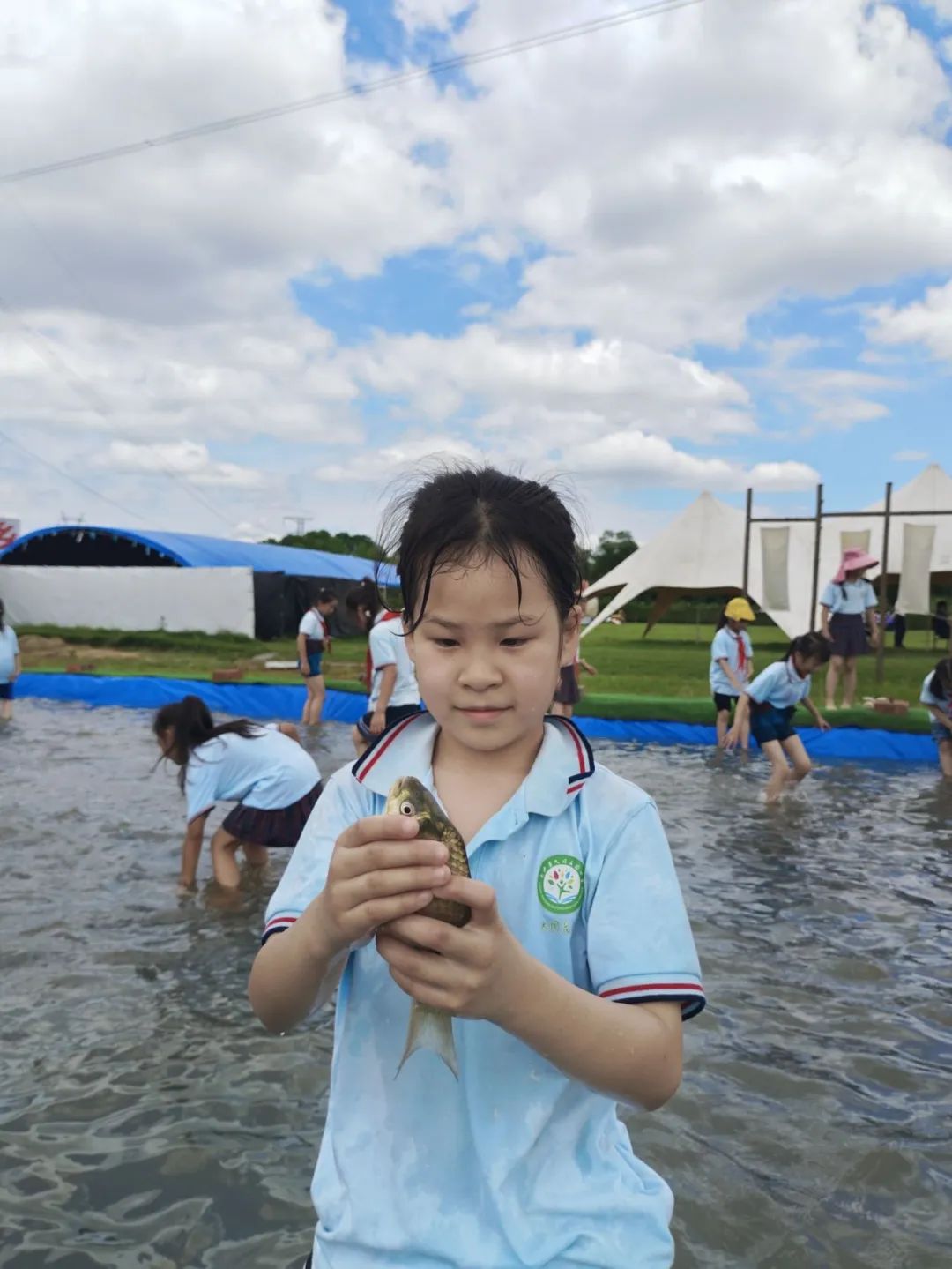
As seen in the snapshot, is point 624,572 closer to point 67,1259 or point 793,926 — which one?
point 793,926

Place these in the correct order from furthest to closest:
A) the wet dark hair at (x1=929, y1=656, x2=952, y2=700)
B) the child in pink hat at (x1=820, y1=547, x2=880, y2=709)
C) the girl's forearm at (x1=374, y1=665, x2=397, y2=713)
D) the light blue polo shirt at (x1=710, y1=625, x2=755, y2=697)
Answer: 1. the child in pink hat at (x1=820, y1=547, x2=880, y2=709)
2. the light blue polo shirt at (x1=710, y1=625, x2=755, y2=697)
3. the wet dark hair at (x1=929, y1=656, x2=952, y2=700)
4. the girl's forearm at (x1=374, y1=665, x2=397, y2=713)

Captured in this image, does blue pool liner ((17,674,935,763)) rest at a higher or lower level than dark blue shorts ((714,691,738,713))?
lower

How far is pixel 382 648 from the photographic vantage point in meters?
8.27

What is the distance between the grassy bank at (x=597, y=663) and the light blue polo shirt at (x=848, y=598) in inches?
53.3

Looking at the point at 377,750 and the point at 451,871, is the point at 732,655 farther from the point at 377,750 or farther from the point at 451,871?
the point at 451,871

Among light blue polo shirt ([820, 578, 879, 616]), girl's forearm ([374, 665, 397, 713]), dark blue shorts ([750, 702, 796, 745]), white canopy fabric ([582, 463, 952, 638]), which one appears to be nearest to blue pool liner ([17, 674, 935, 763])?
light blue polo shirt ([820, 578, 879, 616])

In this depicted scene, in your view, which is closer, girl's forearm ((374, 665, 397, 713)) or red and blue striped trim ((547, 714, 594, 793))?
red and blue striped trim ((547, 714, 594, 793))

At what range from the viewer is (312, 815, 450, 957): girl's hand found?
1.08 meters

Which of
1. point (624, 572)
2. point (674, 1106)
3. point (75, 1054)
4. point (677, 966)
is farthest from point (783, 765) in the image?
point (624, 572)

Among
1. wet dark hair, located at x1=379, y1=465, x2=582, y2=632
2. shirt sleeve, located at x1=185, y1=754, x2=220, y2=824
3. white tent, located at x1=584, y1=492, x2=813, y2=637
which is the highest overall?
white tent, located at x1=584, y1=492, x2=813, y2=637

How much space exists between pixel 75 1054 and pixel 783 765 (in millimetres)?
6154

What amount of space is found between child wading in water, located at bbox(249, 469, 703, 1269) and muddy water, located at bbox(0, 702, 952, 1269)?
1911mm

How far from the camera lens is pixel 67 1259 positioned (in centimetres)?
287

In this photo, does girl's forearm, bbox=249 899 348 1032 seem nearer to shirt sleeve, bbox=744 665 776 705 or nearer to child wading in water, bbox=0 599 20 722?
shirt sleeve, bbox=744 665 776 705
